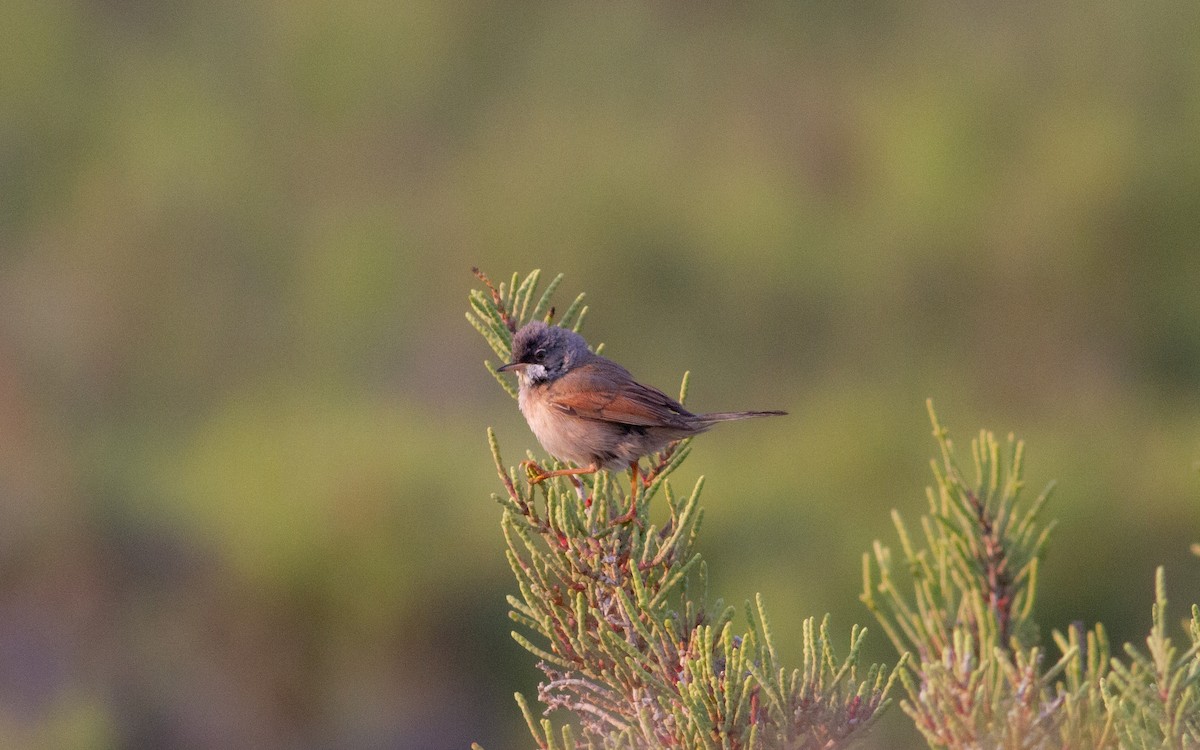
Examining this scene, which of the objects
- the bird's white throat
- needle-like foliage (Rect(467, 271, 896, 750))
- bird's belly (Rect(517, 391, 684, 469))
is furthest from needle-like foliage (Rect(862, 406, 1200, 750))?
the bird's white throat

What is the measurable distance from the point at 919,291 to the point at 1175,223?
2034mm

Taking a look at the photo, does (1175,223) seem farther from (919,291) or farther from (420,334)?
(420,334)

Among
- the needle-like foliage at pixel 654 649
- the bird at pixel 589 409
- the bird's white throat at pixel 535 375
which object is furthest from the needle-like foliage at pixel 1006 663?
the bird's white throat at pixel 535 375

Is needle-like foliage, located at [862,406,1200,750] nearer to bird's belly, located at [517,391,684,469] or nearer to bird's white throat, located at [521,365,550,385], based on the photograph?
bird's belly, located at [517,391,684,469]

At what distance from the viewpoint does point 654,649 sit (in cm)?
162

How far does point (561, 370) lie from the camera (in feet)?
9.91

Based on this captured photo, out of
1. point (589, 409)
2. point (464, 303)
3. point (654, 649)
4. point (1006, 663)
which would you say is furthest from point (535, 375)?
point (464, 303)

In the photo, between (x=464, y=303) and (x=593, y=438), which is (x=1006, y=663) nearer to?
(x=593, y=438)

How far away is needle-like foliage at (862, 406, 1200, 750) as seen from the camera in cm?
133

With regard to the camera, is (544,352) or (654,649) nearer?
(654,649)

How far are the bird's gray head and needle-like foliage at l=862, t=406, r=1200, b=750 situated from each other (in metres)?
0.93

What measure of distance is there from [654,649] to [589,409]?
4.57 feet

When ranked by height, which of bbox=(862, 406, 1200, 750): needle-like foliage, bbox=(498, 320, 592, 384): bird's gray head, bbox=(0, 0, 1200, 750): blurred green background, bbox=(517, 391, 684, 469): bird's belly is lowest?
bbox=(862, 406, 1200, 750): needle-like foliage

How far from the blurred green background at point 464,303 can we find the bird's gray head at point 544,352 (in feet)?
4.95
